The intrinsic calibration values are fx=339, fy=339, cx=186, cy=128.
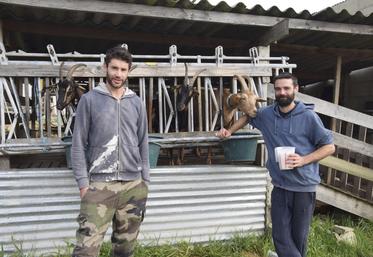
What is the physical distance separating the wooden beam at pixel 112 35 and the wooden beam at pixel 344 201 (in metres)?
2.29

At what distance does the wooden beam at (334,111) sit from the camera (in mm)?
4070

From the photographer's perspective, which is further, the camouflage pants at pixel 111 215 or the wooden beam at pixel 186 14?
the wooden beam at pixel 186 14

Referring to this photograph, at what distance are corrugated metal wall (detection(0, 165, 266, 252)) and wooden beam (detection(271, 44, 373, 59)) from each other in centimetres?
217

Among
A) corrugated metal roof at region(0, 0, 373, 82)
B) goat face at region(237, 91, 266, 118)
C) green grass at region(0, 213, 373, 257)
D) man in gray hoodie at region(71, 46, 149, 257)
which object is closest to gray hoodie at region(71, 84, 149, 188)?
man in gray hoodie at region(71, 46, 149, 257)

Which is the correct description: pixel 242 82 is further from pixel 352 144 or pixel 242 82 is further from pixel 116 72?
pixel 352 144

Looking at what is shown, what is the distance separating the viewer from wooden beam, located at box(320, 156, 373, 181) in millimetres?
4293

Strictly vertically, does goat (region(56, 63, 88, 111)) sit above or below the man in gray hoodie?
above

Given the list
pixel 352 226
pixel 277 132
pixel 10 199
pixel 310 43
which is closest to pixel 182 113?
pixel 277 132

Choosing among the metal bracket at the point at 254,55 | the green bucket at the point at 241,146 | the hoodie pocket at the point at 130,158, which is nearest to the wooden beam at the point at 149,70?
the metal bracket at the point at 254,55

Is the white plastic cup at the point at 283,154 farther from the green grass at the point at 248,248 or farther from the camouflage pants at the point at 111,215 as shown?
the green grass at the point at 248,248

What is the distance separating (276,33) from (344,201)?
244 centimetres

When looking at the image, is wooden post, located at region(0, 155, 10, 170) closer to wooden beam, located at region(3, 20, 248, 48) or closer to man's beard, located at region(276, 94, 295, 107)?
wooden beam, located at region(3, 20, 248, 48)

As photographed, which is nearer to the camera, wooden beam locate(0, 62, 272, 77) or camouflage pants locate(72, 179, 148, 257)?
camouflage pants locate(72, 179, 148, 257)

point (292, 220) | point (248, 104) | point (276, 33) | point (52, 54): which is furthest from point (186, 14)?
point (292, 220)
